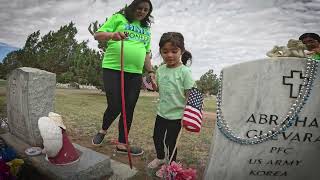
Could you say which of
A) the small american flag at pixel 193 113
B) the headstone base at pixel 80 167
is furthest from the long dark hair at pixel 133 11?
the headstone base at pixel 80 167

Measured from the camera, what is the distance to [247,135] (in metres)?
2.34

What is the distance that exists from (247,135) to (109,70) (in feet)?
5.46

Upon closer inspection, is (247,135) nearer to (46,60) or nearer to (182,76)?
(182,76)

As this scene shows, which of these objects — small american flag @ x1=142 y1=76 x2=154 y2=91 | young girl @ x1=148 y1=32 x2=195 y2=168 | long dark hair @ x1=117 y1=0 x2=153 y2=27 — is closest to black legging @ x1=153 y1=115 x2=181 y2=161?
young girl @ x1=148 y1=32 x2=195 y2=168

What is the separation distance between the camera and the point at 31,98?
3.44 meters

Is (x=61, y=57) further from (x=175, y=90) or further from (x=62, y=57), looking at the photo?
(x=175, y=90)

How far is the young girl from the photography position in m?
2.96

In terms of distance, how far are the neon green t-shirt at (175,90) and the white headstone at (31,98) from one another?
1363 millimetres

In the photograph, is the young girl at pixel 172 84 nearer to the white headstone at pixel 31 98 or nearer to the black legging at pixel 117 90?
the black legging at pixel 117 90

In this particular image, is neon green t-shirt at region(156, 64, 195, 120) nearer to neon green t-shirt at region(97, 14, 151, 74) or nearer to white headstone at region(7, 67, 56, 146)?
neon green t-shirt at region(97, 14, 151, 74)

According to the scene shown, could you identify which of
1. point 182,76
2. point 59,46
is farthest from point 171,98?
point 59,46

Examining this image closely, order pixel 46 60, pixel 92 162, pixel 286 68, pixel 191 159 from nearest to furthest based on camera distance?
1. pixel 286 68
2. pixel 92 162
3. pixel 191 159
4. pixel 46 60

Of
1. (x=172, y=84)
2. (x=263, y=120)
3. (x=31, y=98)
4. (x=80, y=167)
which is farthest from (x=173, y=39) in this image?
(x=31, y=98)

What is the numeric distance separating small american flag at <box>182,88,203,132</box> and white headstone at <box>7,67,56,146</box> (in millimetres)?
1781
